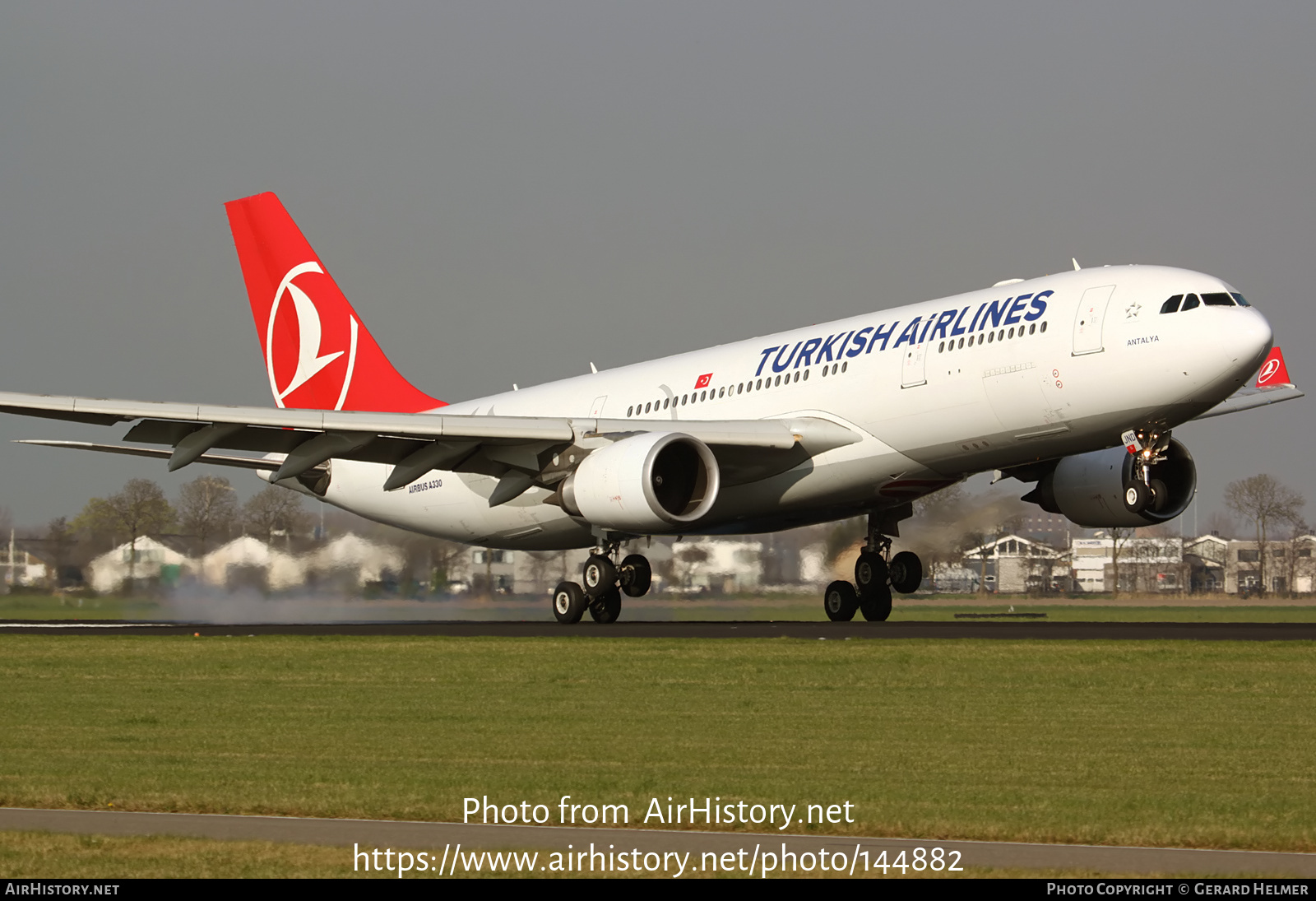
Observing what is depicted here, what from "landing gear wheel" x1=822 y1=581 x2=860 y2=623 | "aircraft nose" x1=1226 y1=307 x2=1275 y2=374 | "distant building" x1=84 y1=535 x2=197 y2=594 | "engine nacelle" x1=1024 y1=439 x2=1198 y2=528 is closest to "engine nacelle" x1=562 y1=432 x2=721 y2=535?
"landing gear wheel" x1=822 y1=581 x2=860 y2=623

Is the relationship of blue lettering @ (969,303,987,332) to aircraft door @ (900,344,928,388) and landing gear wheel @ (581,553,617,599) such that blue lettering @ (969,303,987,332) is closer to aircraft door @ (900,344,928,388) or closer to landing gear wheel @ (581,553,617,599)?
aircraft door @ (900,344,928,388)

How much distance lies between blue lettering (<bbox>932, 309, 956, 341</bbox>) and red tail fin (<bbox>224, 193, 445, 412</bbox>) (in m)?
15.4

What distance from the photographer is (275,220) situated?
135 feet

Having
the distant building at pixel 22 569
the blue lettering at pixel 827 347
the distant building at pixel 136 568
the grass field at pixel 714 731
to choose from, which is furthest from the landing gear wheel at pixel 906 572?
the distant building at pixel 22 569

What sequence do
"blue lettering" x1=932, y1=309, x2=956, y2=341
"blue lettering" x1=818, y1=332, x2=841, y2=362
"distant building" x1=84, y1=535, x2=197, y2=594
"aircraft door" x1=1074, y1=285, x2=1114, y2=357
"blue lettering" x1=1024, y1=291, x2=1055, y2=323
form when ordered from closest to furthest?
"aircraft door" x1=1074, y1=285, x2=1114, y2=357 < "blue lettering" x1=1024, y1=291, x2=1055, y2=323 < "blue lettering" x1=932, y1=309, x2=956, y2=341 < "blue lettering" x1=818, y1=332, x2=841, y2=362 < "distant building" x1=84, y1=535, x2=197, y2=594

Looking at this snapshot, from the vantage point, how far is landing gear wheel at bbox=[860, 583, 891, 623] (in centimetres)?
3531

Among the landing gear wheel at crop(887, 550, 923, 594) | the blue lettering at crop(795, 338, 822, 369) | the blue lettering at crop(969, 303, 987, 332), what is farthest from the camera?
the landing gear wheel at crop(887, 550, 923, 594)

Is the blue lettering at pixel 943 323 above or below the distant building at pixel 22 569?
above

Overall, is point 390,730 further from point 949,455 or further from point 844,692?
point 949,455

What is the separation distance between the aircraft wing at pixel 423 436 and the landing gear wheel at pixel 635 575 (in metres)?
2.58

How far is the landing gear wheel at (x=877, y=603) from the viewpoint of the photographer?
116ft

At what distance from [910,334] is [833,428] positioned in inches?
88.1

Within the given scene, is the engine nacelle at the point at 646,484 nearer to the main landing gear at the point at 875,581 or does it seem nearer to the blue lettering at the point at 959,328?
the blue lettering at the point at 959,328

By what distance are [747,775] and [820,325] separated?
19.9 meters
